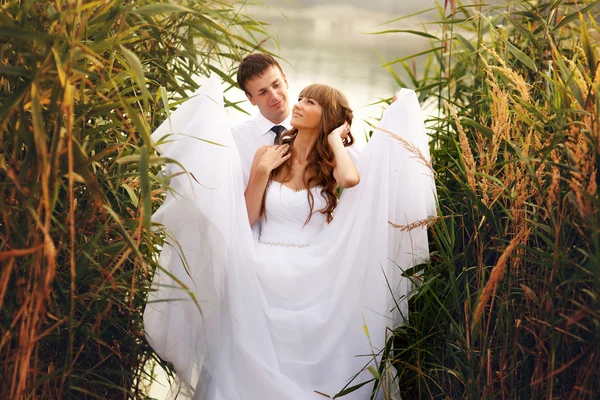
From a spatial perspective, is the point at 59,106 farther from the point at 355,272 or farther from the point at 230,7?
the point at 230,7

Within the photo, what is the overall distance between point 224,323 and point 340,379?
1.52ft

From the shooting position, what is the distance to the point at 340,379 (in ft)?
8.77

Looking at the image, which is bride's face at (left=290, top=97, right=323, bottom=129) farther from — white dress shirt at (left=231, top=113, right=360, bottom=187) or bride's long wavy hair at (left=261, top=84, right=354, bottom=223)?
white dress shirt at (left=231, top=113, right=360, bottom=187)

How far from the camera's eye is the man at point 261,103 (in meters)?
3.30

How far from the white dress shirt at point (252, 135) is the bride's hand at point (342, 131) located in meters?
0.41

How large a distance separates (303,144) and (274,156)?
132 millimetres

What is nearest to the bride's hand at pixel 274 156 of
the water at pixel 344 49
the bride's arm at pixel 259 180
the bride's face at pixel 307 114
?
the bride's arm at pixel 259 180

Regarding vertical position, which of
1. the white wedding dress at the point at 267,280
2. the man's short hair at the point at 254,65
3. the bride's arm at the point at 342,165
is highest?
the man's short hair at the point at 254,65

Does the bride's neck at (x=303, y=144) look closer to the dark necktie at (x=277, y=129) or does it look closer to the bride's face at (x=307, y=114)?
the bride's face at (x=307, y=114)

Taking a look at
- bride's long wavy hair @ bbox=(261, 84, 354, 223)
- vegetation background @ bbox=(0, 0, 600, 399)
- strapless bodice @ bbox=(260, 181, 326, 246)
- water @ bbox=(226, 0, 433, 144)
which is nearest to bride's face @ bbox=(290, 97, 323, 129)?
bride's long wavy hair @ bbox=(261, 84, 354, 223)

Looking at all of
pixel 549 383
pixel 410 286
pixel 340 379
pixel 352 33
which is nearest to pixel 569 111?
pixel 549 383

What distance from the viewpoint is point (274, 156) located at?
3076 millimetres

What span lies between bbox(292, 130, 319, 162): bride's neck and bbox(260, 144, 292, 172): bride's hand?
1.3 inches

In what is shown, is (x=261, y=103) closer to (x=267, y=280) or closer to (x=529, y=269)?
(x=267, y=280)
